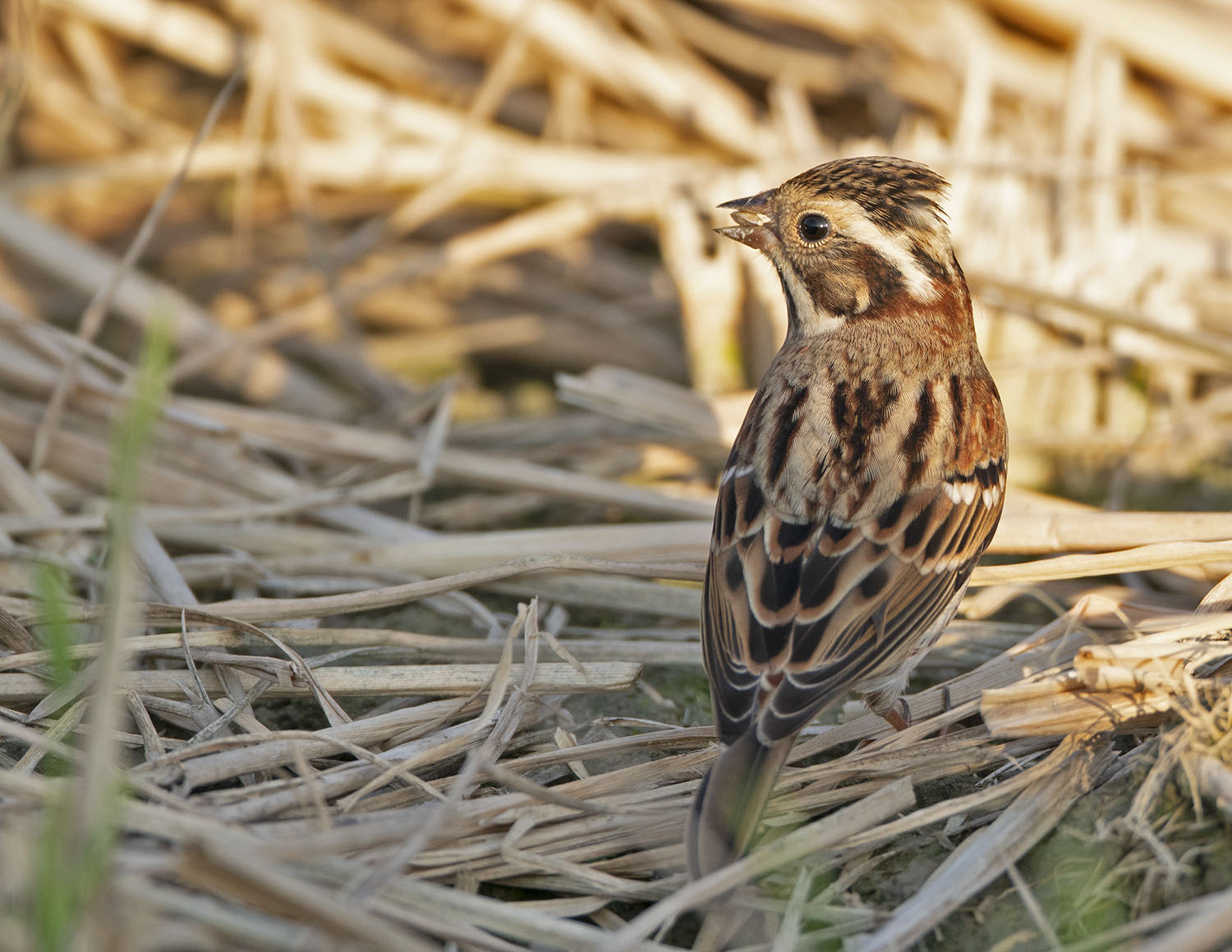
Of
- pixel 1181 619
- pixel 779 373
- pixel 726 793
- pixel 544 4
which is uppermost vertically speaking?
pixel 544 4

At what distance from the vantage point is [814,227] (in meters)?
3.77

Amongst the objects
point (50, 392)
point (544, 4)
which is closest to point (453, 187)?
point (544, 4)

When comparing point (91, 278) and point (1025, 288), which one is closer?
point (1025, 288)

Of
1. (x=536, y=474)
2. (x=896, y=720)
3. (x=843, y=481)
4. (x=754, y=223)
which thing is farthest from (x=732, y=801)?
(x=536, y=474)

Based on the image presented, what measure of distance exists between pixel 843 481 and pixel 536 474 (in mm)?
1536

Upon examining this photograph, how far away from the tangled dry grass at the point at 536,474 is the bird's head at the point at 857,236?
822mm

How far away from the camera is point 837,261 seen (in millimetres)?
3781

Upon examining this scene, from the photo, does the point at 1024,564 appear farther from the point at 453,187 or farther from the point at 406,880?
the point at 453,187

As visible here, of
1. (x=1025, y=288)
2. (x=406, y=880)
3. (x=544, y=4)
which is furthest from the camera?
(x=544, y=4)

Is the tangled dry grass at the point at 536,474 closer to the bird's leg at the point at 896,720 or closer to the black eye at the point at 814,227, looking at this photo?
the bird's leg at the point at 896,720

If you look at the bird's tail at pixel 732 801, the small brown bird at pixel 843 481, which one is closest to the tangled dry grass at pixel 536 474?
the bird's tail at pixel 732 801

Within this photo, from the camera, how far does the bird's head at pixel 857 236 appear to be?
366 centimetres

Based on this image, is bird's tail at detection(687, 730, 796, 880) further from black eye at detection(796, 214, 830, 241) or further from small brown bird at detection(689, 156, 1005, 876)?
black eye at detection(796, 214, 830, 241)

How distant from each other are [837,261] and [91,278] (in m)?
3.55
